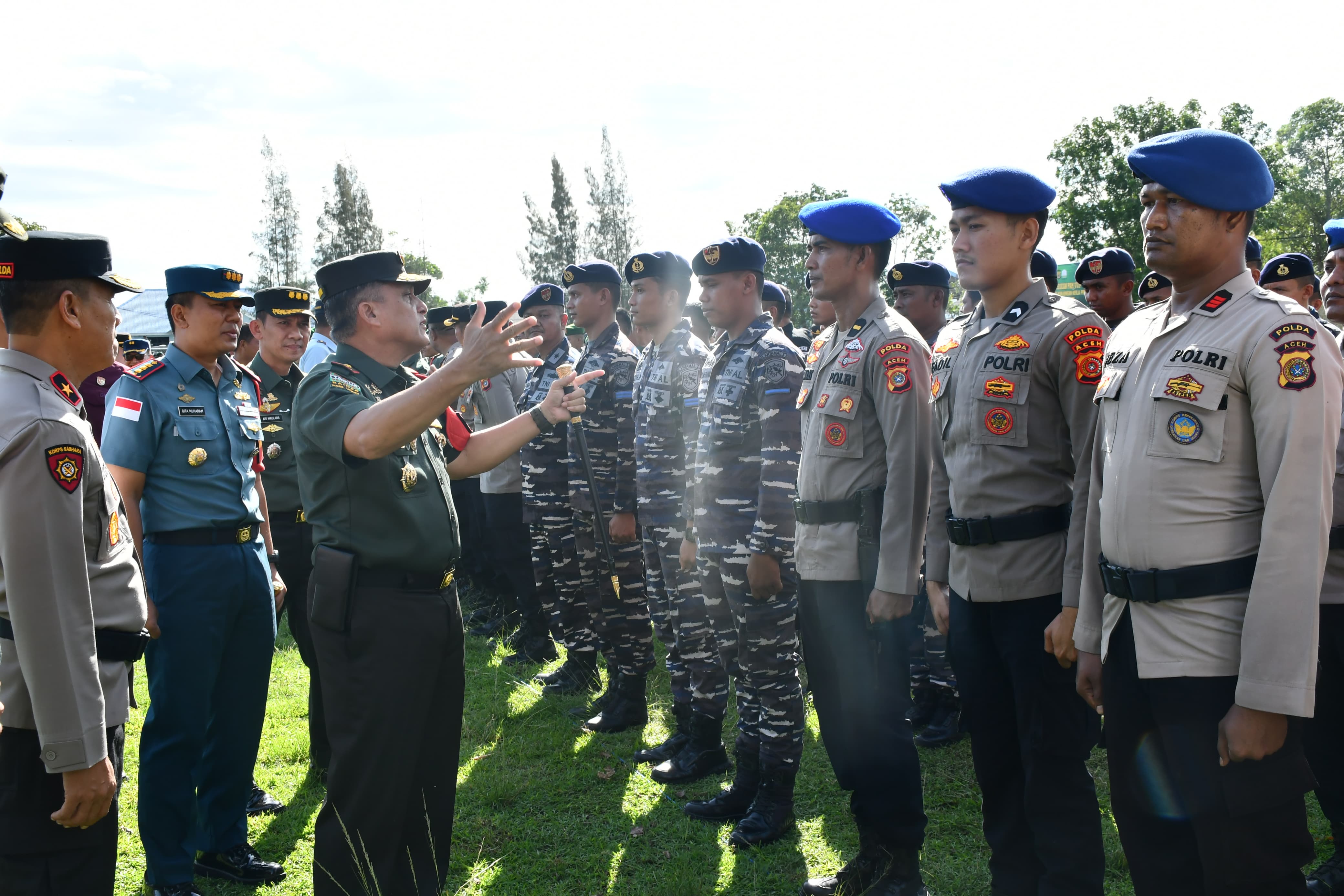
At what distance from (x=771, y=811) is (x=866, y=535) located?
1529 mm

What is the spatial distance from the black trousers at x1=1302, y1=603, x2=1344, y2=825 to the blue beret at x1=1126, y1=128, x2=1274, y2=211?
1840 millimetres

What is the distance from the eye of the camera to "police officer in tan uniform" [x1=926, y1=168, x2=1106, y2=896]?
110 inches

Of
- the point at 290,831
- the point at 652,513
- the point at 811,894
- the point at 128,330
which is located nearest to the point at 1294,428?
the point at 811,894

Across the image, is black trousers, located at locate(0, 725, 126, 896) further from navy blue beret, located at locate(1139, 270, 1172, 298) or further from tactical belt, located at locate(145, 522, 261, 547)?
navy blue beret, located at locate(1139, 270, 1172, 298)

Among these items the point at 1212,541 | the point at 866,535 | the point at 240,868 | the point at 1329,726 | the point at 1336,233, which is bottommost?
the point at 240,868

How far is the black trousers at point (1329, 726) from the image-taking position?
321cm

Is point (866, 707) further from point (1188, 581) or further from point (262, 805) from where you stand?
point (262, 805)

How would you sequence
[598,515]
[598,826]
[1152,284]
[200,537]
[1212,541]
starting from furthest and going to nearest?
[598,515], [1152,284], [598,826], [200,537], [1212,541]

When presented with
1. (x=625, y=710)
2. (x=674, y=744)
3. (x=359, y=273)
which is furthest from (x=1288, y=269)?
(x=359, y=273)

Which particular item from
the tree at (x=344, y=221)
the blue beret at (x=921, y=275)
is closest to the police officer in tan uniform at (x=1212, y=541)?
the blue beret at (x=921, y=275)

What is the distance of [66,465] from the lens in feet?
7.08

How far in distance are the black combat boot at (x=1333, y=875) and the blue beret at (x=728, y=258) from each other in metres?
3.46

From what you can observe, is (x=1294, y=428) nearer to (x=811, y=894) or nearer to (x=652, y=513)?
(x=811, y=894)

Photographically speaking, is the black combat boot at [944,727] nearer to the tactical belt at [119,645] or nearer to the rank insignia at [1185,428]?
the rank insignia at [1185,428]
